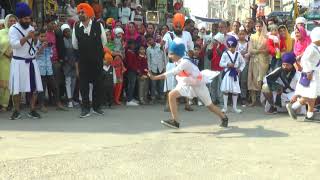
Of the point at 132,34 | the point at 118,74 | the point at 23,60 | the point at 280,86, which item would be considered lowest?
the point at 280,86

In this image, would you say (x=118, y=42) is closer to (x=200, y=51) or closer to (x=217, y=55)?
(x=200, y=51)

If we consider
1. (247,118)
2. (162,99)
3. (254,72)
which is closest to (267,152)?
(247,118)

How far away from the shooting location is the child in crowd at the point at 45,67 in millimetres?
11391

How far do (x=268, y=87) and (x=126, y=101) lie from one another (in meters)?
3.55

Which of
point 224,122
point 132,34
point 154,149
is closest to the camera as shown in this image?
point 154,149

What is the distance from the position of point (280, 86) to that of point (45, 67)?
514 centimetres

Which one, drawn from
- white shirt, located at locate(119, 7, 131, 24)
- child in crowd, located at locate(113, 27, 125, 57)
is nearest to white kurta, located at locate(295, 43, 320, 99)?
child in crowd, located at locate(113, 27, 125, 57)

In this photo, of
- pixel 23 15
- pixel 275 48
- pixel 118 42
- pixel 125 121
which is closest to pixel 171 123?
pixel 125 121

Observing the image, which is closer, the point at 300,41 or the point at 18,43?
the point at 18,43

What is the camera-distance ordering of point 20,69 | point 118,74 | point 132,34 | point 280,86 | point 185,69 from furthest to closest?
point 132,34 → point 118,74 → point 280,86 → point 20,69 → point 185,69

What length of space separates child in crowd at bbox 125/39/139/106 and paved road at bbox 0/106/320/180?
2541 mm

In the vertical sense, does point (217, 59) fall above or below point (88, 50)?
below

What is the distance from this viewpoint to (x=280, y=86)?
11.8m

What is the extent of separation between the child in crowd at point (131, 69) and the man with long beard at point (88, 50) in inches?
90.6
